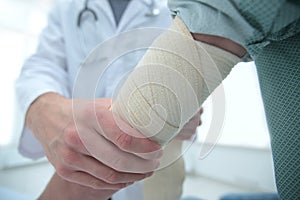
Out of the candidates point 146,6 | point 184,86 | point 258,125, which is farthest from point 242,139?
point 184,86

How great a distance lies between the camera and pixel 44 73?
898 millimetres

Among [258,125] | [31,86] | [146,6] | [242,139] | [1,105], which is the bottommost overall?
[242,139]

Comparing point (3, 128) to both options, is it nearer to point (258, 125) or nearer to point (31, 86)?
point (31, 86)

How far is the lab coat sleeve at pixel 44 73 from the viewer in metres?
0.83

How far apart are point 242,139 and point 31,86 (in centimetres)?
171

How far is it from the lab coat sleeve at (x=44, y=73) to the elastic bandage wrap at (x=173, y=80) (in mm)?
461

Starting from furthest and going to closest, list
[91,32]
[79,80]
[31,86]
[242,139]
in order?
[242,139]
[91,32]
[31,86]
[79,80]

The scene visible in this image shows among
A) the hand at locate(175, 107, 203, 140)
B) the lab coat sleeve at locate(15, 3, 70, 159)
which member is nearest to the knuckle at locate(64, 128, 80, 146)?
the hand at locate(175, 107, 203, 140)

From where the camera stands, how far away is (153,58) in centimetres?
40

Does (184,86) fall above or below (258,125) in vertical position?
above

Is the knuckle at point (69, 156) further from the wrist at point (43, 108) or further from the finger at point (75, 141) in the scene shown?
the wrist at point (43, 108)

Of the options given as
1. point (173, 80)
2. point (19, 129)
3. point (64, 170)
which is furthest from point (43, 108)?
point (19, 129)

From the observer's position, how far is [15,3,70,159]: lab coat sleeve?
825 mm

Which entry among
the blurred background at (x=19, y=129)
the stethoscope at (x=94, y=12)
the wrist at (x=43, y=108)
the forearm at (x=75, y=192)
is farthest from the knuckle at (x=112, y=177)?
the blurred background at (x=19, y=129)
